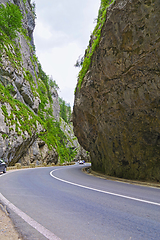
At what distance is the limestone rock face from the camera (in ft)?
30.6

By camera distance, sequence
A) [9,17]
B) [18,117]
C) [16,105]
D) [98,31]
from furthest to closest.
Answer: [9,17]
[16,105]
[18,117]
[98,31]

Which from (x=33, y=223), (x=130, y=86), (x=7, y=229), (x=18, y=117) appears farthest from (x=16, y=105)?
(x=7, y=229)

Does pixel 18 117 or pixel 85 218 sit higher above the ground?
pixel 18 117

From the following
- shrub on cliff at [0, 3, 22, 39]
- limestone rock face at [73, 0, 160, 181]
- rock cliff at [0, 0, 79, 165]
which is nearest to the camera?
limestone rock face at [73, 0, 160, 181]

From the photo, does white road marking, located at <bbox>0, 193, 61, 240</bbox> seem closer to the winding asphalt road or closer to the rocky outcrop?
the winding asphalt road

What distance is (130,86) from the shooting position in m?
11.0

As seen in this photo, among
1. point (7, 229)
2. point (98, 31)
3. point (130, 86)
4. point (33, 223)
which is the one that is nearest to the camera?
point (7, 229)

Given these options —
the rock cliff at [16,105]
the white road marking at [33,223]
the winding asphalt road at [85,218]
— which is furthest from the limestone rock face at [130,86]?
the rock cliff at [16,105]

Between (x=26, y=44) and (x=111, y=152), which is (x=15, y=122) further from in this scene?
(x=26, y=44)

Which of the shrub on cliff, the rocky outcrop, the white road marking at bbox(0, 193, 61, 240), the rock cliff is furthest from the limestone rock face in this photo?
the shrub on cliff

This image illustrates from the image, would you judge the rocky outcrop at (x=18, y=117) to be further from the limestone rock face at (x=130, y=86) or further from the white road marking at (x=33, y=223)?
the white road marking at (x=33, y=223)

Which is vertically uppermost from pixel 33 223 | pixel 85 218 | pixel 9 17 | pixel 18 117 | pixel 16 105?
pixel 9 17

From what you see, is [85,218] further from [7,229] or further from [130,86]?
[130,86]

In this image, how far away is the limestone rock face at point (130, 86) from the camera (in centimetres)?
934
